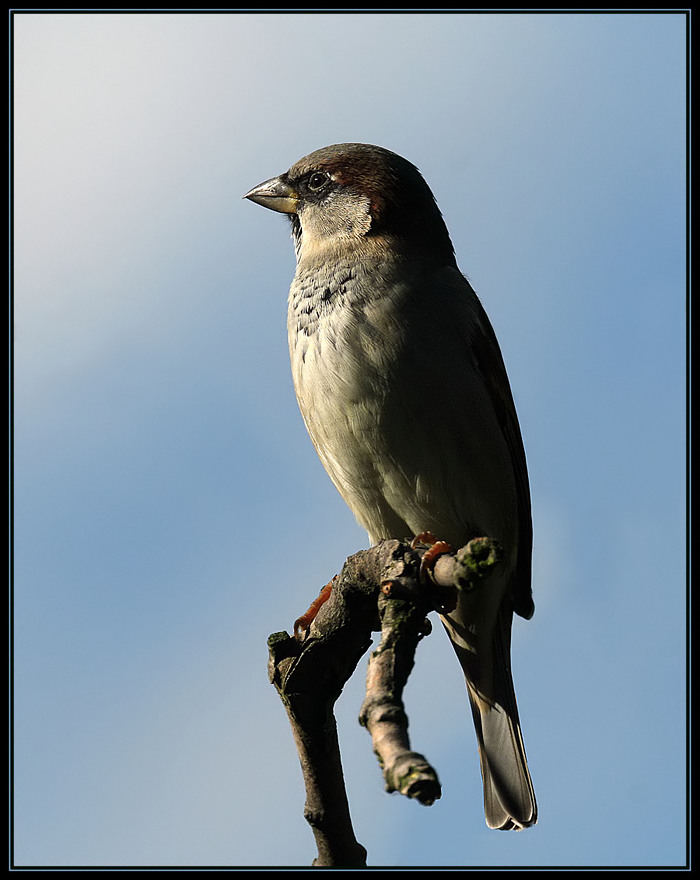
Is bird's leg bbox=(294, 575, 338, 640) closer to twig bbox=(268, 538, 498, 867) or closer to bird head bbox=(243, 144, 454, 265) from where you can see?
twig bbox=(268, 538, 498, 867)

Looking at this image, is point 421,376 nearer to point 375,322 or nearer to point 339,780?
point 375,322

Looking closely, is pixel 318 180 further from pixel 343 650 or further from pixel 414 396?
pixel 343 650

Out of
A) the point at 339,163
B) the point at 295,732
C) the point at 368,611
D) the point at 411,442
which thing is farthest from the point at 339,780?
the point at 339,163

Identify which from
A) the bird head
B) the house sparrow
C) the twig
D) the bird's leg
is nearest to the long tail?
the house sparrow

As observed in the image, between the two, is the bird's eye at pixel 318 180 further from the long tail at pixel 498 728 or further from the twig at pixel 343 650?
the twig at pixel 343 650

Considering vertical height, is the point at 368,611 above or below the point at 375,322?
below

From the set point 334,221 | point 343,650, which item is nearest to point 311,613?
point 343,650
